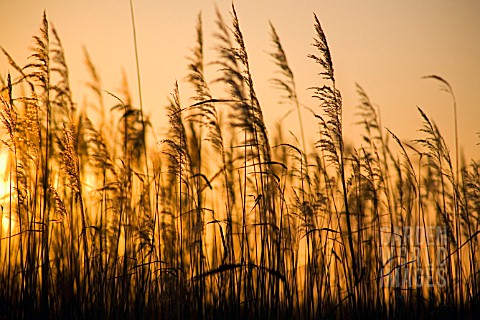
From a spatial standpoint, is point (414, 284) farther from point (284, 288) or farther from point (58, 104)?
point (58, 104)

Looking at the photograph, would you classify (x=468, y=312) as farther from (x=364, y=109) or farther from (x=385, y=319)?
(x=364, y=109)

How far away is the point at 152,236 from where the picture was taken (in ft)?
10.7

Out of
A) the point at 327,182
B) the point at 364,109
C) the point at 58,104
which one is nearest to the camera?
the point at 58,104

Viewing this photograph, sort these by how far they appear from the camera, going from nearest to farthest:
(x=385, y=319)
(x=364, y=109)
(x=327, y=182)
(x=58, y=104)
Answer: (x=385, y=319) → (x=58, y=104) → (x=327, y=182) → (x=364, y=109)

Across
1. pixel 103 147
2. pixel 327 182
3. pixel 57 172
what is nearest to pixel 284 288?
pixel 327 182

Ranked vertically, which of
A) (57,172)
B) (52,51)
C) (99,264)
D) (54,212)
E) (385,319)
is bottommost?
(385,319)

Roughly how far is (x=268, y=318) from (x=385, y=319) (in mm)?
689

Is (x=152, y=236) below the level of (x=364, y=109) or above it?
below

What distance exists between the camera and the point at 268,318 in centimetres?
302

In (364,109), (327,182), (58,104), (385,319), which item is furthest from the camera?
(364,109)

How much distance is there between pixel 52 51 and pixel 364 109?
2.05 m

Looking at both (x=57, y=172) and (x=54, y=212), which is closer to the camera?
(x=54, y=212)

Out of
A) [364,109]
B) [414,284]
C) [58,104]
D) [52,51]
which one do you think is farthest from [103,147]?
[414,284]

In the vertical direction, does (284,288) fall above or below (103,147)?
below
